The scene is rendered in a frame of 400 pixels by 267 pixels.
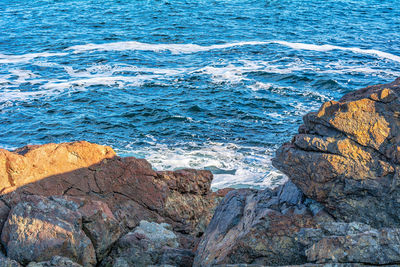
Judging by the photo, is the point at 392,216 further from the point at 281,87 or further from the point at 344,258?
the point at 281,87

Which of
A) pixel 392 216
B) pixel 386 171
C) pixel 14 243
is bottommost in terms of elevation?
pixel 14 243

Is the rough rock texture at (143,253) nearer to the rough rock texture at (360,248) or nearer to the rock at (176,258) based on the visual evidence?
the rock at (176,258)

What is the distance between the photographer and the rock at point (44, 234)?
19.0ft

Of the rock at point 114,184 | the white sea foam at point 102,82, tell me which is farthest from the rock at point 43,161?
the white sea foam at point 102,82

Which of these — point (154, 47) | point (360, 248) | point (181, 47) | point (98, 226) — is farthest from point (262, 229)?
point (154, 47)

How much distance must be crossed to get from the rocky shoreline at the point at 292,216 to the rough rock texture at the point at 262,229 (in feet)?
0.04

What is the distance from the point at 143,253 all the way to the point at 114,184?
207 centimetres

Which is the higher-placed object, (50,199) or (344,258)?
(344,258)

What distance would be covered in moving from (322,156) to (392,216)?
1.08m

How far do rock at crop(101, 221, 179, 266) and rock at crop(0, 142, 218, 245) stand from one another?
37 centimetres

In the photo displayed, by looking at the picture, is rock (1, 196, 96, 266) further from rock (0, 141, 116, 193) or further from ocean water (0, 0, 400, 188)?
ocean water (0, 0, 400, 188)

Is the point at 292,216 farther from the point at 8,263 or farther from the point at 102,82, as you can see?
the point at 102,82

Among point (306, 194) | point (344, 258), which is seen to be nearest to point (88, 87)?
point (306, 194)

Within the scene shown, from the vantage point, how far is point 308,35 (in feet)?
89.7
